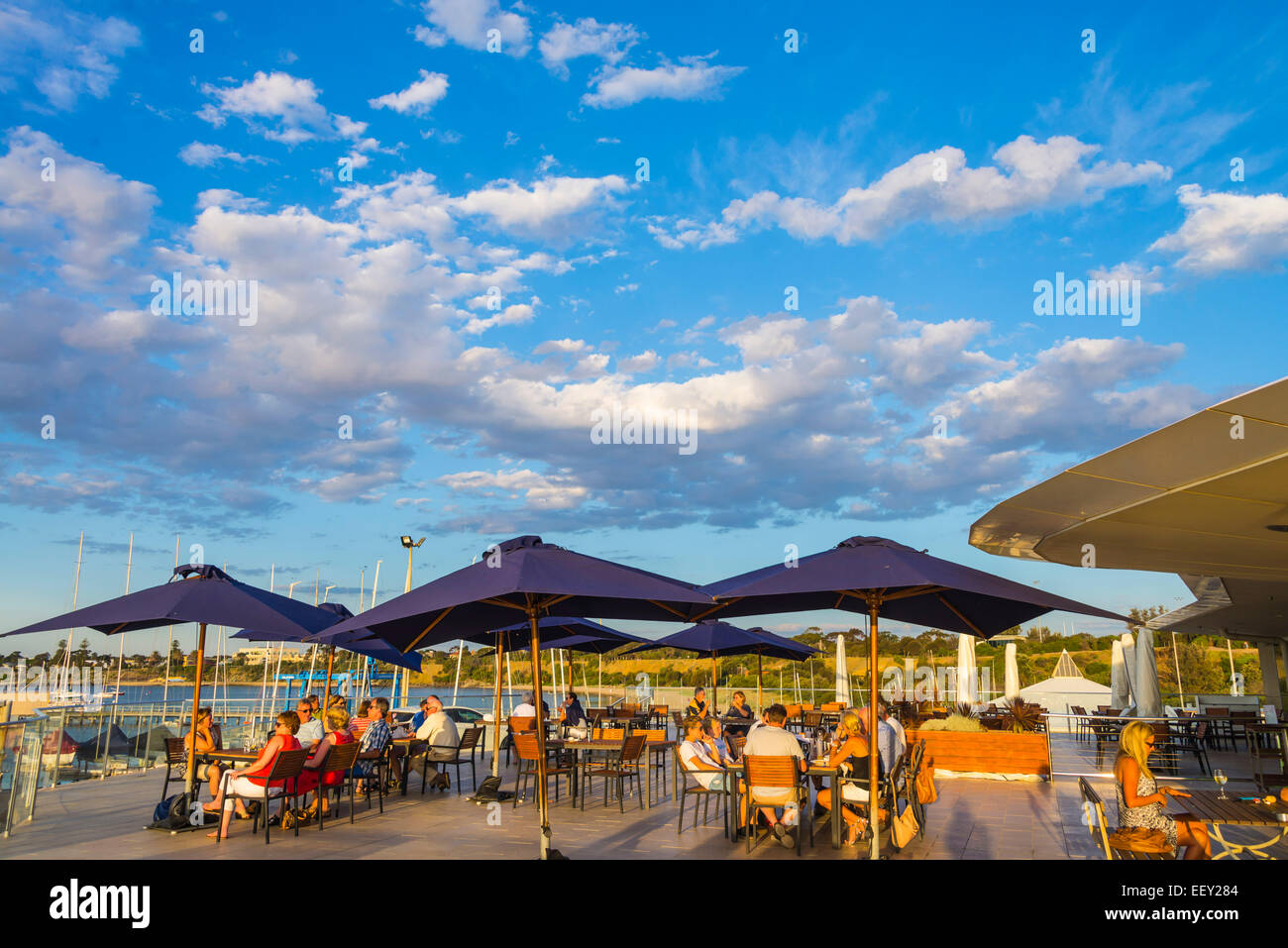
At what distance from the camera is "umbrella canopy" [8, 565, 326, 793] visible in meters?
8.04

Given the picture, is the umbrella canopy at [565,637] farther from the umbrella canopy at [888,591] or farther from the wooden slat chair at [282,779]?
the umbrella canopy at [888,591]

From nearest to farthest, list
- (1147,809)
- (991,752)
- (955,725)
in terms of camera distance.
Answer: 1. (1147,809)
2. (991,752)
3. (955,725)

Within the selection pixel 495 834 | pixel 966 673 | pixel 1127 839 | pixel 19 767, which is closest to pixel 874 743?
pixel 1127 839

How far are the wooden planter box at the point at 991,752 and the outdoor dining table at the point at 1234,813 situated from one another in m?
5.86

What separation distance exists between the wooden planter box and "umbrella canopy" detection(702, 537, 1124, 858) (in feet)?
15.9

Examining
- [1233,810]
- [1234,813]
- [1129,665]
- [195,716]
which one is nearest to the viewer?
[1234,813]

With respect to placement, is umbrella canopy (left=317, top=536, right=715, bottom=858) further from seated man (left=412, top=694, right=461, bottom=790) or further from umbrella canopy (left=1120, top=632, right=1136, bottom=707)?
umbrella canopy (left=1120, top=632, right=1136, bottom=707)

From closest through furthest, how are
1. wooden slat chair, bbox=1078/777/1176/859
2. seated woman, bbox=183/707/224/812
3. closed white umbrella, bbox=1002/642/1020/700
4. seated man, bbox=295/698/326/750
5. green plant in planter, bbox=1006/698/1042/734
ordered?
wooden slat chair, bbox=1078/777/1176/859, seated woman, bbox=183/707/224/812, seated man, bbox=295/698/326/750, green plant in planter, bbox=1006/698/1042/734, closed white umbrella, bbox=1002/642/1020/700

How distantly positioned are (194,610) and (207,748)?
1506 mm

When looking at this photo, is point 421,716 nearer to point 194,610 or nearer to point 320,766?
point 320,766

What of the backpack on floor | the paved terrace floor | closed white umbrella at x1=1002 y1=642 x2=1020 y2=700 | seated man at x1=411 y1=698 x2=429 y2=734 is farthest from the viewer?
closed white umbrella at x1=1002 y1=642 x2=1020 y2=700

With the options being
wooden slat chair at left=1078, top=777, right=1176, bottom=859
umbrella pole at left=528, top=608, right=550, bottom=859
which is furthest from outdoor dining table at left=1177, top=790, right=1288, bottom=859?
umbrella pole at left=528, top=608, right=550, bottom=859

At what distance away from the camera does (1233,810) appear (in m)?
5.93
